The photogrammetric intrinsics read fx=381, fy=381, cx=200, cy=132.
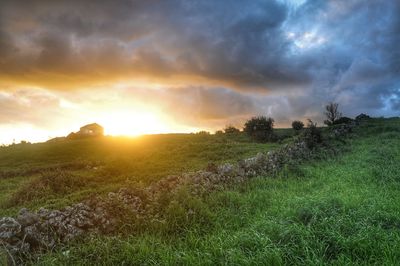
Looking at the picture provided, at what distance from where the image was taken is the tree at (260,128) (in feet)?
138

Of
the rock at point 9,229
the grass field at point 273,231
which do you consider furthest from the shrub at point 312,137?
the rock at point 9,229

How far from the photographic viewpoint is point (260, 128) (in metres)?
46.5

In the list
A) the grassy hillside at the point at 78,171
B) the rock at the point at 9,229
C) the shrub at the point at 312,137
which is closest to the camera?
the rock at the point at 9,229

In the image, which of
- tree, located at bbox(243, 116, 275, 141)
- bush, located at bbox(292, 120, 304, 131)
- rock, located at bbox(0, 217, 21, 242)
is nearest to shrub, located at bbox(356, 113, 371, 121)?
bush, located at bbox(292, 120, 304, 131)

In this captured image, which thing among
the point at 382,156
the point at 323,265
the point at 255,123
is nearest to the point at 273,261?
the point at 323,265

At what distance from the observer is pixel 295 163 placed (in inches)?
812

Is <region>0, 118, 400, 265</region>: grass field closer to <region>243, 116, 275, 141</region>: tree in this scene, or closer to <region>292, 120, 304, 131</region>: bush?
<region>243, 116, 275, 141</region>: tree

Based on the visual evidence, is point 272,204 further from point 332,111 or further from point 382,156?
point 332,111

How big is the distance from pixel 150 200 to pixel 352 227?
574cm

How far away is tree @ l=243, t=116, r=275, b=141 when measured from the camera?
4193 centimetres

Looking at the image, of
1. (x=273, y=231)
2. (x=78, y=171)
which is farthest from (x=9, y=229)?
(x=78, y=171)

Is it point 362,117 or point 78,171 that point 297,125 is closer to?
point 362,117

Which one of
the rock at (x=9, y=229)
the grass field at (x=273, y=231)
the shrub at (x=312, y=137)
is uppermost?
the shrub at (x=312, y=137)

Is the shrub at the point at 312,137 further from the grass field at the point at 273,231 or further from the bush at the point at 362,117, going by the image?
the bush at the point at 362,117
